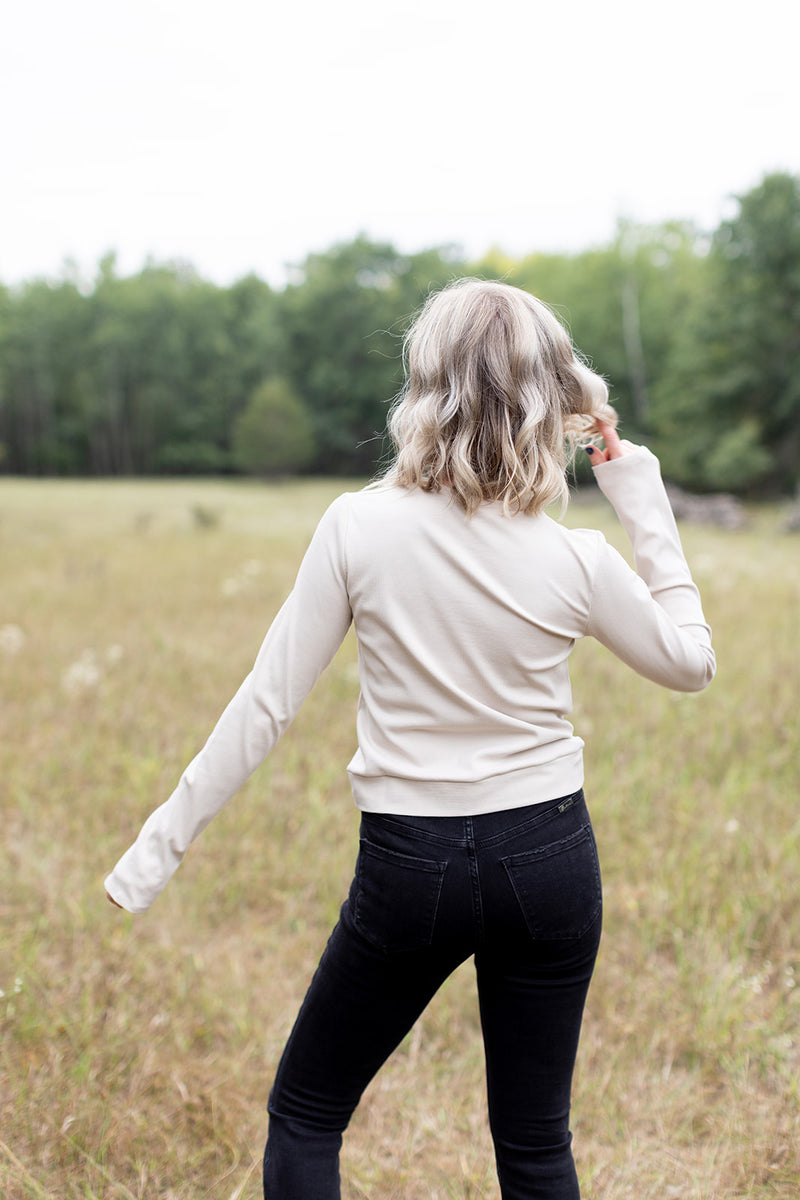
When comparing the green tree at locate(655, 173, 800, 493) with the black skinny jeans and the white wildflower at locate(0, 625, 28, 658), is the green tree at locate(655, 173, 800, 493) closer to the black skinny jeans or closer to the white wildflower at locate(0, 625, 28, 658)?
the white wildflower at locate(0, 625, 28, 658)

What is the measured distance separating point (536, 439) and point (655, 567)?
398mm

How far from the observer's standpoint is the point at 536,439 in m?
1.59

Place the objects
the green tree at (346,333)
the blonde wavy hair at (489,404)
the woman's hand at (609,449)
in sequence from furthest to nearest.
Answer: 1. the green tree at (346,333)
2. the woman's hand at (609,449)
3. the blonde wavy hair at (489,404)

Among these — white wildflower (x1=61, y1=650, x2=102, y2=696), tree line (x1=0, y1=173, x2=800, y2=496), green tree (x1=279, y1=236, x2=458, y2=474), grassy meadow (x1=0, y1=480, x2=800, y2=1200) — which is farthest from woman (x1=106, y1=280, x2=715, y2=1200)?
green tree (x1=279, y1=236, x2=458, y2=474)

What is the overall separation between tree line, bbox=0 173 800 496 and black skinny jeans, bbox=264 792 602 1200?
1275 inches

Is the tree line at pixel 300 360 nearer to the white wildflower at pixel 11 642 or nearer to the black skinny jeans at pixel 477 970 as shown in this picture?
the white wildflower at pixel 11 642

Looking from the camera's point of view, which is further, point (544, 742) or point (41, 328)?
point (41, 328)

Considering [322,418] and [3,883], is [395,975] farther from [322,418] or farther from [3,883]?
[322,418]

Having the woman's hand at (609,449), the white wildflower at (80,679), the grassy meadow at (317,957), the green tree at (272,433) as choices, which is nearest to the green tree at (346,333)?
the green tree at (272,433)

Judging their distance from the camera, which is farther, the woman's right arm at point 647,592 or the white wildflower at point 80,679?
the white wildflower at point 80,679

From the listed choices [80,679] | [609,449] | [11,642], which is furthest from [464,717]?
[11,642]

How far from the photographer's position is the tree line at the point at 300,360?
33.6 meters

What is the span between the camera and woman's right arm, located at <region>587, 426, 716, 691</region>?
5.32ft

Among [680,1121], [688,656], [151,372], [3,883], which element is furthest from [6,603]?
[151,372]
